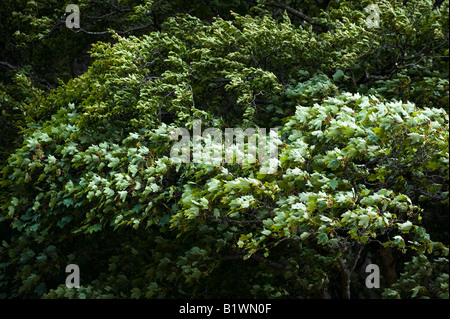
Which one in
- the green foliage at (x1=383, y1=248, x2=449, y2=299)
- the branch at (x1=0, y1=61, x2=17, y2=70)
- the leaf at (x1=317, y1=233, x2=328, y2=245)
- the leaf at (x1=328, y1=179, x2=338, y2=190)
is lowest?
the green foliage at (x1=383, y1=248, x2=449, y2=299)

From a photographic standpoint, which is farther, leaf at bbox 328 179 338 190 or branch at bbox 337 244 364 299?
branch at bbox 337 244 364 299

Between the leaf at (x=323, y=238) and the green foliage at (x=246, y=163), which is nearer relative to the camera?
the leaf at (x=323, y=238)

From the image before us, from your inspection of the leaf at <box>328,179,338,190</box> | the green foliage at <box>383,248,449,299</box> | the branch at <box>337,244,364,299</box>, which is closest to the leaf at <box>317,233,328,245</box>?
the leaf at <box>328,179,338,190</box>

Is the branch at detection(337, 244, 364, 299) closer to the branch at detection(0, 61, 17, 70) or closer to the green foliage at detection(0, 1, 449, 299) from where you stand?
the green foliage at detection(0, 1, 449, 299)

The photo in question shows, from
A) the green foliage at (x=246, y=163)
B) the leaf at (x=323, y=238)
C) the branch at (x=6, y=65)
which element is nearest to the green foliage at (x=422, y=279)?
the green foliage at (x=246, y=163)

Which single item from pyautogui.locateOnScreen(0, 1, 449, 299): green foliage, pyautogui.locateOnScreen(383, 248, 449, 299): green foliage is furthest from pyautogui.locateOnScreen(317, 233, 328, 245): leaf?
pyautogui.locateOnScreen(383, 248, 449, 299): green foliage

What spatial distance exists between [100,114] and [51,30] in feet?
13.3

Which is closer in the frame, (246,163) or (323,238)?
(323,238)

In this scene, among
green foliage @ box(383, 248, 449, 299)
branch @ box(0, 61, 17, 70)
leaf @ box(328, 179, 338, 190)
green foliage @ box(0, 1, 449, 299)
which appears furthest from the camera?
branch @ box(0, 61, 17, 70)

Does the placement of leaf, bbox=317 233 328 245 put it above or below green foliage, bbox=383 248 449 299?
above

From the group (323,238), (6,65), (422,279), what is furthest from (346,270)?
(6,65)

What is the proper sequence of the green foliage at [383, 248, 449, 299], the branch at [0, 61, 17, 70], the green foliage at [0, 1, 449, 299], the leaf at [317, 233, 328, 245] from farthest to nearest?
the branch at [0, 61, 17, 70] < the green foliage at [383, 248, 449, 299] < the green foliage at [0, 1, 449, 299] < the leaf at [317, 233, 328, 245]

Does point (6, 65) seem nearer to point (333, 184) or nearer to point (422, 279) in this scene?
point (333, 184)

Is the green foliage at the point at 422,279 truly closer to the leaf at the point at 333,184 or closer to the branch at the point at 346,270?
the branch at the point at 346,270
